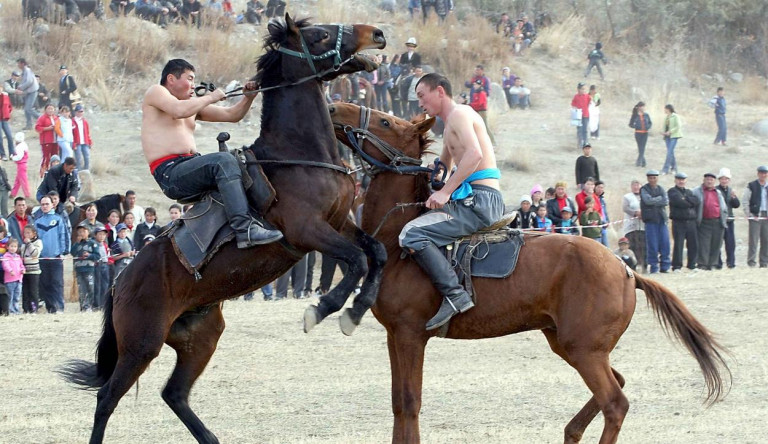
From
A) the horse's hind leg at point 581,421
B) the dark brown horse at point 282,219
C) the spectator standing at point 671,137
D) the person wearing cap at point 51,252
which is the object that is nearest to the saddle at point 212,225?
the dark brown horse at point 282,219

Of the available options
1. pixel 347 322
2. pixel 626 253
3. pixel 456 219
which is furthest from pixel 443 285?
pixel 626 253

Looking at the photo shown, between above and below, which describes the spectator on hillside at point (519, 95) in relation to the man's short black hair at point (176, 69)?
below

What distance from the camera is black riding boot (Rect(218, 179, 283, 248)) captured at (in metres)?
7.21

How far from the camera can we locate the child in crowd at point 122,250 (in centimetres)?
1571

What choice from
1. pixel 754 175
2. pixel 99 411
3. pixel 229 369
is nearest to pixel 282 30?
pixel 99 411

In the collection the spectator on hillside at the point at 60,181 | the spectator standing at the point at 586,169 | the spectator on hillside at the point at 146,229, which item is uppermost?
the spectator on hillside at the point at 60,181

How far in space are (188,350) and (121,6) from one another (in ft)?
76.9

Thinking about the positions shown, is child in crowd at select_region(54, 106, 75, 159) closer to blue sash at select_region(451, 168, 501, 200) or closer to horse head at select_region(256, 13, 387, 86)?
horse head at select_region(256, 13, 387, 86)

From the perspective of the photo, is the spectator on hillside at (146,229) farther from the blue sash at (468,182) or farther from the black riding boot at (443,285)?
the black riding boot at (443,285)

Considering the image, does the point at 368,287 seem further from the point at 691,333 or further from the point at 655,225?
the point at 655,225

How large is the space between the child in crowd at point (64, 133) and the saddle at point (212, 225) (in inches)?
569

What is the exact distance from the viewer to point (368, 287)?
7266 mm

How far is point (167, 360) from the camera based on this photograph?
Answer: 1192 centimetres

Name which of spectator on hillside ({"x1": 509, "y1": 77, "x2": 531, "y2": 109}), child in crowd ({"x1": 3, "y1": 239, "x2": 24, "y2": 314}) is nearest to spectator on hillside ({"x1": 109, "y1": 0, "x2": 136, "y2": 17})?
spectator on hillside ({"x1": 509, "y1": 77, "x2": 531, "y2": 109})
